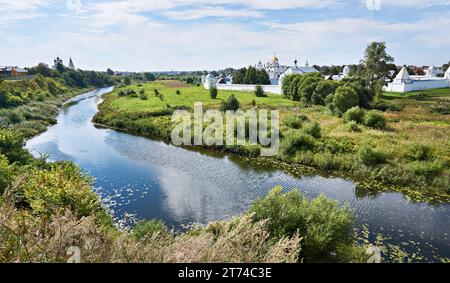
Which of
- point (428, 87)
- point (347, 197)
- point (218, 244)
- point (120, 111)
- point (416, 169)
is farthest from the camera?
point (428, 87)

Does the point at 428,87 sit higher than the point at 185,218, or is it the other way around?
the point at 428,87

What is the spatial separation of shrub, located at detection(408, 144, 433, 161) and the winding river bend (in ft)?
16.3

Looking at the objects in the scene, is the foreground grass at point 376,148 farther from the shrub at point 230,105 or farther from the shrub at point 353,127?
the shrub at point 230,105

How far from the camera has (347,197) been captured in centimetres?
1923

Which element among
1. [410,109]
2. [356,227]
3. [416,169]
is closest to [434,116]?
[410,109]

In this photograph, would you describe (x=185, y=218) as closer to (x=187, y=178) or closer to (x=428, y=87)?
(x=187, y=178)

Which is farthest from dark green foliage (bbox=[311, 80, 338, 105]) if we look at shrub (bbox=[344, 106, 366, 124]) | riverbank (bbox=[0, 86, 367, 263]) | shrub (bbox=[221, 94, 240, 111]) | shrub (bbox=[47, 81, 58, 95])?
shrub (bbox=[47, 81, 58, 95])

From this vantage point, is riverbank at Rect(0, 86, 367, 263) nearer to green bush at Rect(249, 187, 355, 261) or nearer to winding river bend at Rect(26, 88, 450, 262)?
green bush at Rect(249, 187, 355, 261)

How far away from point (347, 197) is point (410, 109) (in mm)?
29728

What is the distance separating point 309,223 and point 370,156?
42.5 ft

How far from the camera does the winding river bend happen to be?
1528cm

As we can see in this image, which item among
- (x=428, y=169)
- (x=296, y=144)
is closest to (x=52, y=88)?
(x=296, y=144)

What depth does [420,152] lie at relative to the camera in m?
22.5
